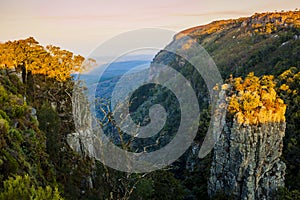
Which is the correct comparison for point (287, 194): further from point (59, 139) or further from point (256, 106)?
point (59, 139)

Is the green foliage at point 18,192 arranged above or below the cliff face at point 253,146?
above

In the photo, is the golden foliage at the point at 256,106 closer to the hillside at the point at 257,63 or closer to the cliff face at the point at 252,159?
the cliff face at the point at 252,159

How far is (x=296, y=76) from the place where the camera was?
40375 mm

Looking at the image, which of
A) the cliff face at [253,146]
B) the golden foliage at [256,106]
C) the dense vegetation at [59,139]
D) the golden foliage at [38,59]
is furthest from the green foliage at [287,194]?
the golden foliage at [38,59]

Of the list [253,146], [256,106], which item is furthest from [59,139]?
[256,106]

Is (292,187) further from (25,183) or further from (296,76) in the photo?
(25,183)

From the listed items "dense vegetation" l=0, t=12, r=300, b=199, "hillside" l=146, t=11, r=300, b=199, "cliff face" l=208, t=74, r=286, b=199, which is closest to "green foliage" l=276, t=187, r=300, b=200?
"dense vegetation" l=0, t=12, r=300, b=199

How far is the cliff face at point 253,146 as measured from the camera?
25.5m

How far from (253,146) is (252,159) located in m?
1.13

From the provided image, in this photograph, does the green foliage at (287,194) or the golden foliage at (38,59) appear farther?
the green foliage at (287,194)

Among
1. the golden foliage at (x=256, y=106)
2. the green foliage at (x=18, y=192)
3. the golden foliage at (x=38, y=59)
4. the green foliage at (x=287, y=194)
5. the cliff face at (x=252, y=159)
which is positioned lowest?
the green foliage at (x=287, y=194)

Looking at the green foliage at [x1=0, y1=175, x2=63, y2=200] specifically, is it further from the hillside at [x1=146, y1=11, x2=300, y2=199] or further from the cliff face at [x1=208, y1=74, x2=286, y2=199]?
the hillside at [x1=146, y1=11, x2=300, y2=199]

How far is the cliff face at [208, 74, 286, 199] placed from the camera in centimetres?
2555

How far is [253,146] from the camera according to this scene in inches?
1005
